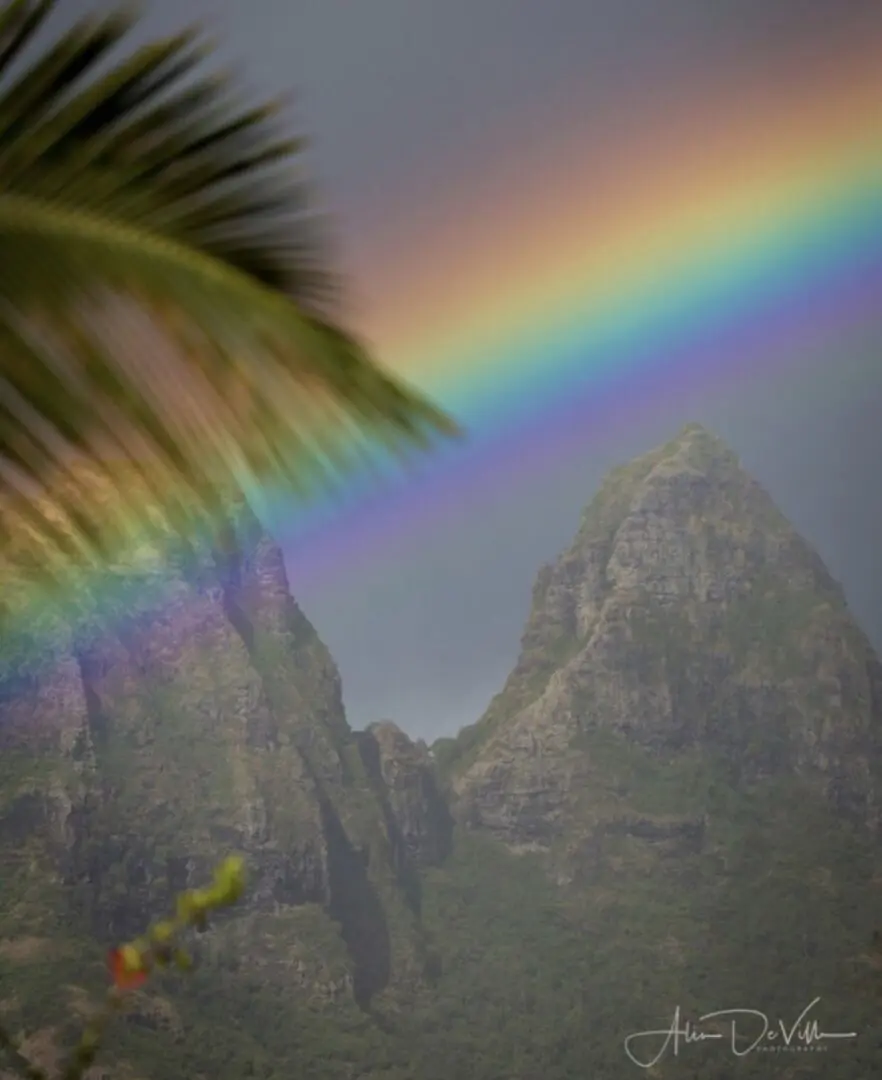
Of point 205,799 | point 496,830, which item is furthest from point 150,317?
point 496,830

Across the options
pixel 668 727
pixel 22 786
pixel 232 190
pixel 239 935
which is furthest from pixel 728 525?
pixel 232 190

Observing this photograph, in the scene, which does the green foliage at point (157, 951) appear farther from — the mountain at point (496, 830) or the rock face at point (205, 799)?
the rock face at point (205, 799)

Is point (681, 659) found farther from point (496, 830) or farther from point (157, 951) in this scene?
point (157, 951)

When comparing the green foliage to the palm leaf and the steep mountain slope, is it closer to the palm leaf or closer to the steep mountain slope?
the palm leaf

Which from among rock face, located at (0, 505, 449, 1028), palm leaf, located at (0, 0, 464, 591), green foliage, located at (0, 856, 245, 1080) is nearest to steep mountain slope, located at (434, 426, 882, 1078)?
rock face, located at (0, 505, 449, 1028)

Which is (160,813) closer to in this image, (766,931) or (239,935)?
(239,935)
